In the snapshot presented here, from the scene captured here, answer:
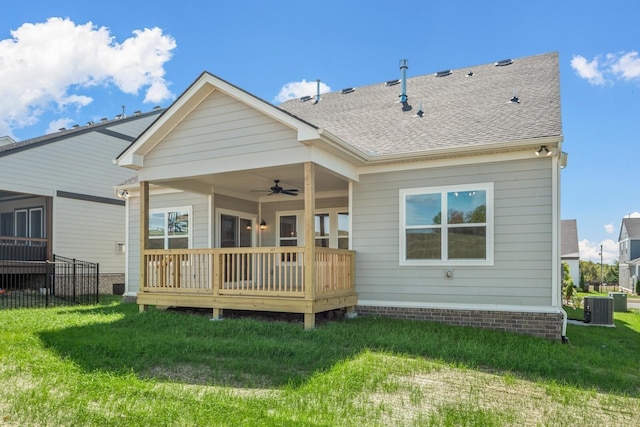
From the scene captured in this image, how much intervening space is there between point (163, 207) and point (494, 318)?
9142 millimetres

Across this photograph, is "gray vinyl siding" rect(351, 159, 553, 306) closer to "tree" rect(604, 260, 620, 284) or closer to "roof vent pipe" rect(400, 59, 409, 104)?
"roof vent pipe" rect(400, 59, 409, 104)

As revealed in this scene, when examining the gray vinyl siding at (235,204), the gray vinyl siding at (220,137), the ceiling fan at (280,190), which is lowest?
the gray vinyl siding at (235,204)

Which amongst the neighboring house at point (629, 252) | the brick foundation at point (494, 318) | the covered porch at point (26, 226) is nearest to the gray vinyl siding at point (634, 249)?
the neighboring house at point (629, 252)

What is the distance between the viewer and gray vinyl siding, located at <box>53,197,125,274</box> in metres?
15.7

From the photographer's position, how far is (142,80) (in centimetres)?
1775

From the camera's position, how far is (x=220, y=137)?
28.9ft

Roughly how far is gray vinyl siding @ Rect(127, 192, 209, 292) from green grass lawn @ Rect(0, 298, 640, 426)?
4.13m

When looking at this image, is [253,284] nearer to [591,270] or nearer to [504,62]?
[504,62]

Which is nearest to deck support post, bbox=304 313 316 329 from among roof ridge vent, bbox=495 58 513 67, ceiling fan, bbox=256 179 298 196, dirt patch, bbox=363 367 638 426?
dirt patch, bbox=363 367 638 426

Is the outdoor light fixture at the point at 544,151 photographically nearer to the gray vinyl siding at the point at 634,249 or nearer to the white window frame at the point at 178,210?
the white window frame at the point at 178,210

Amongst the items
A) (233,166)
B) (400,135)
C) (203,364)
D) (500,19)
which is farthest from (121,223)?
(500,19)

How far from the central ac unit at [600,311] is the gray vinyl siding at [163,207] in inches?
372

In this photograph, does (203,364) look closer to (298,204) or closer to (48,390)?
(48,390)

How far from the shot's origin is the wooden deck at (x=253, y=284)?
7.88 metres
